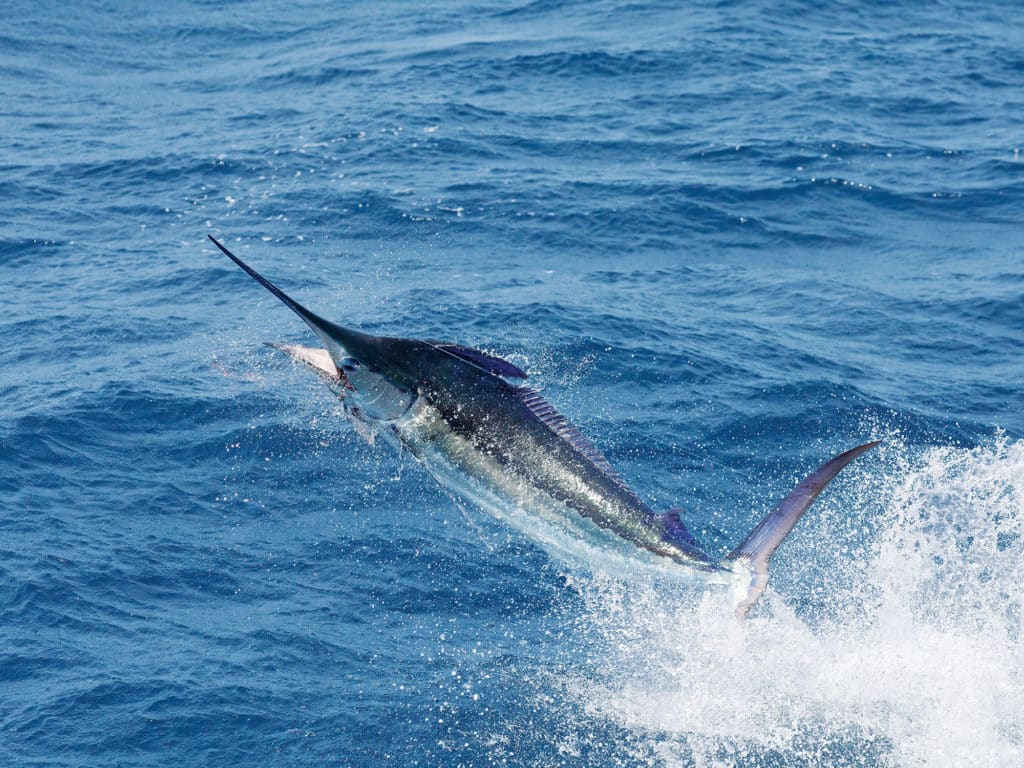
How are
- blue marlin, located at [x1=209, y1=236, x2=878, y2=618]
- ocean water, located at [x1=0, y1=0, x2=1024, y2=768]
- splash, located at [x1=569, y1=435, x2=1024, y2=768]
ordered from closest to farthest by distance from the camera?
blue marlin, located at [x1=209, y1=236, x2=878, y2=618] → splash, located at [x1=569, y1=435, x2=1024, y2=768] → ocean water, located at [x1=0, y1=0, x2=1024, y2=768]

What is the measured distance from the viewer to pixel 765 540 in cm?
744

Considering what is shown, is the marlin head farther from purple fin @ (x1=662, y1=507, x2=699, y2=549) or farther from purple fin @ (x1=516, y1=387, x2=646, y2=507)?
purple fin @ (x1=662, y1=507, x2=699, y2=549)

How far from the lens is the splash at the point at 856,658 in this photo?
893 centimetres

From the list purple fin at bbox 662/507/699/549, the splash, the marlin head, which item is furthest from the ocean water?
the marlin head

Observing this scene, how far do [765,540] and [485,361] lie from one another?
6.46 ft

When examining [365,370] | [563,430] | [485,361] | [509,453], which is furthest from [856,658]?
[365,370]

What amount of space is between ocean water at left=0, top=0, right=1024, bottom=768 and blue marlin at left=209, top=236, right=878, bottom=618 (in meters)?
0.35

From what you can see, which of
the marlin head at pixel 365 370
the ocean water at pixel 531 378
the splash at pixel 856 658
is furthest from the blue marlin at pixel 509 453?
the splash at pixel 856 658

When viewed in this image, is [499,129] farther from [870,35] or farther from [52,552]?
[52,552]

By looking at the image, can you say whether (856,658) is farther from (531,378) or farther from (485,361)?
(531,378)

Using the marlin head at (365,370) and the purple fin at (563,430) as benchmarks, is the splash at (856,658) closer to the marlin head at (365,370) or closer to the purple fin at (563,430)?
the purple fin at (563,430)

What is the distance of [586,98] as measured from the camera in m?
24.1

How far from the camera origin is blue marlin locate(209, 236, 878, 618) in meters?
7.30

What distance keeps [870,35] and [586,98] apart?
810 cm
